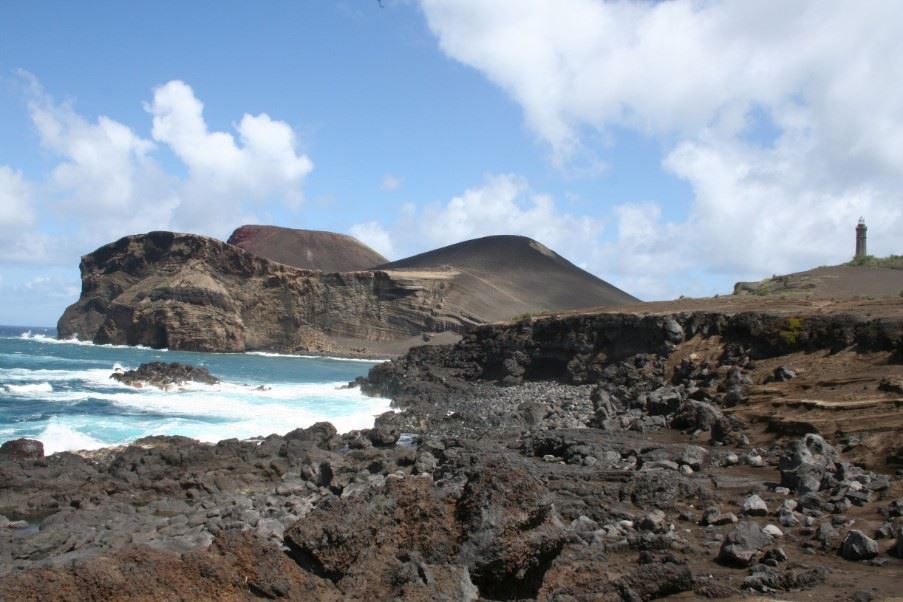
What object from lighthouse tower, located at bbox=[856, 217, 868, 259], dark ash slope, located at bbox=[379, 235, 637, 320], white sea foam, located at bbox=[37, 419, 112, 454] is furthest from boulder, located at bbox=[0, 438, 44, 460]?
dark ash slope, located at bbox=[379, 235, 637, 320]

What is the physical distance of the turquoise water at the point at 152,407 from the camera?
24.2m

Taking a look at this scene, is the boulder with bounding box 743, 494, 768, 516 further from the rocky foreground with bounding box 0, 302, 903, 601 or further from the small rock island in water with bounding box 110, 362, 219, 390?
the small rock island in water with bounding box 110, 362, 219, 390

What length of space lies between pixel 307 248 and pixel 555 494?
15985 centimetres

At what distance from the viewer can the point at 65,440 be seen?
22094 mm

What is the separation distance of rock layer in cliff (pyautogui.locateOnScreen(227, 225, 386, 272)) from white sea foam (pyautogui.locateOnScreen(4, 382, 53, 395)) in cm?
12489

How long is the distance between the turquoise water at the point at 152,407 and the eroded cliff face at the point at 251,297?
38057 mm

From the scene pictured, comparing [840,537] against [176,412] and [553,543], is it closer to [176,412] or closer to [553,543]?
[553,543]

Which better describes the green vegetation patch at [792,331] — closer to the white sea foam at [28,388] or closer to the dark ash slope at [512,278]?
the white sea foam at [28,388]

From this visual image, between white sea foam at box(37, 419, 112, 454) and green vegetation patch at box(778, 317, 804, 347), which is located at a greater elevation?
green vegetation patch at box(778, 317, 804, 347)

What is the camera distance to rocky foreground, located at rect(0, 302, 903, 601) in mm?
5516

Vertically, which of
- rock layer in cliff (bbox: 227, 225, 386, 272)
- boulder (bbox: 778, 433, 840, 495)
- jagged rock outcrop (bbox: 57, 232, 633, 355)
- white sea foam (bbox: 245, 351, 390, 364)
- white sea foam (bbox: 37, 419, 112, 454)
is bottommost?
white sea foam (bbox: 37, 419, 112, 454)

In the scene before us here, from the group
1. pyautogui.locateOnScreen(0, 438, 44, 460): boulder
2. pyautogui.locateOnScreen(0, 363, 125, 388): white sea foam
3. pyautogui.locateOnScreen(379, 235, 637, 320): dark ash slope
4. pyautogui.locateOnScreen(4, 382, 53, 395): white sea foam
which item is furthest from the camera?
pyautogui.locateOnScreen(379, 235, 637, 320): dark ash slope

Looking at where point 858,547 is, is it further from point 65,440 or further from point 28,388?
point 28,388

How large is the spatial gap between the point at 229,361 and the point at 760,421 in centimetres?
5853
